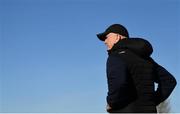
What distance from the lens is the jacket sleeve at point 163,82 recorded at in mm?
4957

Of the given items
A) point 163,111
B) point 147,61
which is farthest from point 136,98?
point 163,111

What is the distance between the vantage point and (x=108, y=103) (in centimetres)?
462

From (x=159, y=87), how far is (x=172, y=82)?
163 mm

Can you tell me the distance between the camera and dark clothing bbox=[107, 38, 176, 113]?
14.8ft

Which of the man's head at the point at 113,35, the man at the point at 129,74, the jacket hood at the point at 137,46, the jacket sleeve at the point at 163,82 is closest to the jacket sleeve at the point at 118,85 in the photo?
the man at the point at 129,74

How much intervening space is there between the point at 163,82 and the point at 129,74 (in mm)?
609

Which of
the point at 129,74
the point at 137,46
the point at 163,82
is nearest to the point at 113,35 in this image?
the point at 137,46

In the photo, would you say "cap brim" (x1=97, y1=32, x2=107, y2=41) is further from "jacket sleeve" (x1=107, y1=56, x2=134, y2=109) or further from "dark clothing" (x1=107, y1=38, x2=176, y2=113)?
"jacket sleeve" (x1=107, y1=56, x2=134, y2=109)

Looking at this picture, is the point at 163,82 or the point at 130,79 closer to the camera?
the point at 130,79

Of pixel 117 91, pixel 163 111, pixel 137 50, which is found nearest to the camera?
pixel 117 91

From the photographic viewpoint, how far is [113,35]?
4867mm

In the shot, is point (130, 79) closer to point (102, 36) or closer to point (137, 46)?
point (137, 46)

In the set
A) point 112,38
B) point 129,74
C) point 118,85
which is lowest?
point 118,85

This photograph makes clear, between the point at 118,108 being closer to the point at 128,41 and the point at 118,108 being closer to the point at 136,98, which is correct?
the point at 136,98
